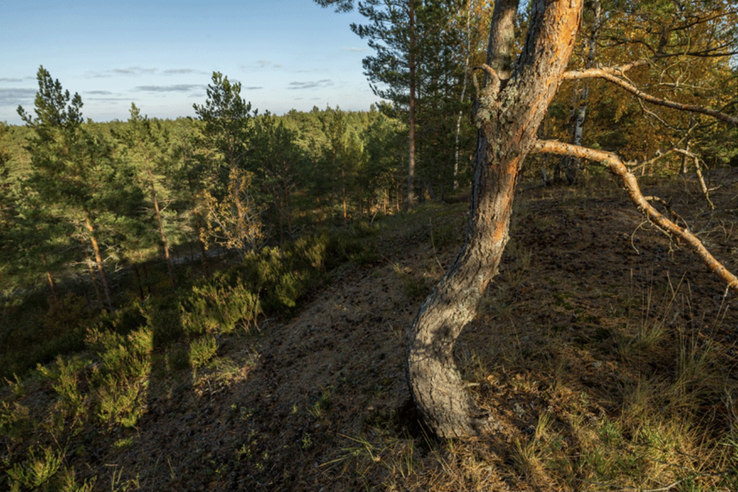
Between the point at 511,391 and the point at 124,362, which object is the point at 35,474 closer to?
the point at 124,362

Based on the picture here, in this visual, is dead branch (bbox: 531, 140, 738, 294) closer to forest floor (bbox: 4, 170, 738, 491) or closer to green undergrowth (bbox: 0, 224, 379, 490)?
forest floor (bbox: 4, 170, 738, 491)

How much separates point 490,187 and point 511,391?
210cm

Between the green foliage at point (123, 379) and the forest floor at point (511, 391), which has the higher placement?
the forest floor at point (511, 391)

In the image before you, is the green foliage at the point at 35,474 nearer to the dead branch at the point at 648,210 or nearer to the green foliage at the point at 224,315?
the green foliage at the point at 224,315

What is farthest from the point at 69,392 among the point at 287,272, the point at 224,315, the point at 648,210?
the point at 648,210

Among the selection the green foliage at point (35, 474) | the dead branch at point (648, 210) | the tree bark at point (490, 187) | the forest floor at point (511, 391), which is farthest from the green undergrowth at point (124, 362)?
the dead branch at point (648, 210)

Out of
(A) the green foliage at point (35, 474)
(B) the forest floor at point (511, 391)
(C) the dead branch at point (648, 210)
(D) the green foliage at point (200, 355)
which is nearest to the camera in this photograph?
(C) the dead branch at point (648, 210)

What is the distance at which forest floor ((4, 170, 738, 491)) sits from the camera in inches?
92.7

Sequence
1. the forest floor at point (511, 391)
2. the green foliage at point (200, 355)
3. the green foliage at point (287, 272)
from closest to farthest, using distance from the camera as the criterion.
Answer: the forest floor at point (511, 391) < the green foliage at point (200, 355) < the green foliage at point (287, 272)

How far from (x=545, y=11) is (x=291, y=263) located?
7.80 m

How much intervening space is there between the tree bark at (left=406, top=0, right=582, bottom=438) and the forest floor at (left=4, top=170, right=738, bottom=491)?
37cm

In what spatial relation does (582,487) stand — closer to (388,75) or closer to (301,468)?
(301,468)

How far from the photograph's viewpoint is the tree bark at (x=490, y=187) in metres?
1.96

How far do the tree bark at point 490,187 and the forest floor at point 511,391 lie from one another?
37 cm
